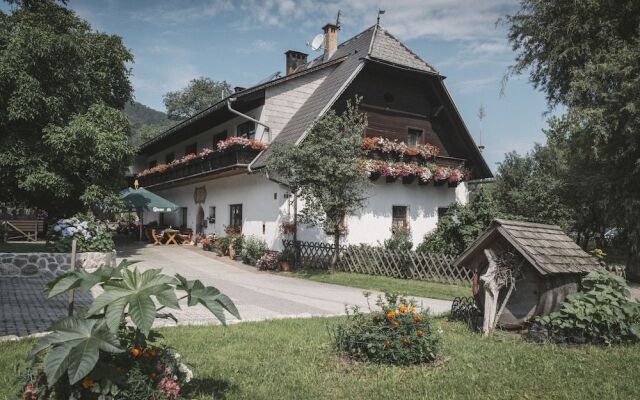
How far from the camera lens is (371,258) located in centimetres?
1630

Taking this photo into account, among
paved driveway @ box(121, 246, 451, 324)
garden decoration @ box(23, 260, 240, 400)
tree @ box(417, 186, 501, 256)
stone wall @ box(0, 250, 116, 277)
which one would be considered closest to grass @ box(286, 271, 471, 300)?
paved driveway @ box(121, 246, 451, 324)

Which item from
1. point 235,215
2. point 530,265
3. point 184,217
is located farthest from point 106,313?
point 184,217

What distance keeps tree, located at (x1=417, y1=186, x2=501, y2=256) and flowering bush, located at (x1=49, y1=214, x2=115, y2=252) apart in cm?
1076

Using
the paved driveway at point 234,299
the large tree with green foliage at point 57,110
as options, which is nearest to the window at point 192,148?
the large tree with green foliage at point 57,110

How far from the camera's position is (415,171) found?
773 inches

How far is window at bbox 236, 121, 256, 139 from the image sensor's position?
21.8 meters

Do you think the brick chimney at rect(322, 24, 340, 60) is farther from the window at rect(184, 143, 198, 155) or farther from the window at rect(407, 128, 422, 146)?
the window at rect(184, 143, 198, 155)

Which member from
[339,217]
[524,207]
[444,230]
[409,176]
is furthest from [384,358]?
[524,207]

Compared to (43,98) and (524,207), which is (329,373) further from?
(524,207)

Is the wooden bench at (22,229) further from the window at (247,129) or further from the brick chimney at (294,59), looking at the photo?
the brick chimney at (294,59)

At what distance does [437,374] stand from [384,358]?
60cm

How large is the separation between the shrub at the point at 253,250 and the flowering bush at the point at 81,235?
17.0 ft

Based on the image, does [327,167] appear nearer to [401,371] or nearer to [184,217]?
[401,371]

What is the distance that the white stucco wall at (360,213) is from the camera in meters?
19.0
